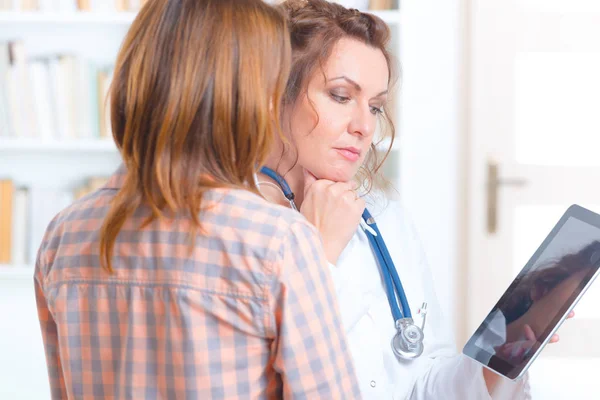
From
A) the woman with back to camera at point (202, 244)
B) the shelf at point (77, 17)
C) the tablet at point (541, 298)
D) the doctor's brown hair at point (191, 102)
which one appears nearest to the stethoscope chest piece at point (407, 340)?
the tablet at point (541, 298)

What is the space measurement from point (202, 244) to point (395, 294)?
67cm

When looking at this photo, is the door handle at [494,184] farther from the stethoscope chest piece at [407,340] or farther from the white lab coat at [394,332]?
the stethoscope chest piece at [407,340]

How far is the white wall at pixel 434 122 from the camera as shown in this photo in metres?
2.57

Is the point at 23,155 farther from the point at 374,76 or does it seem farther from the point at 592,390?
the point at 592,390

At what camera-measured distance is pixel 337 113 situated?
4.38ft

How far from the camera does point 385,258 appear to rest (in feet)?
4.48

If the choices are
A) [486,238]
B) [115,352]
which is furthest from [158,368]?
[486,238]

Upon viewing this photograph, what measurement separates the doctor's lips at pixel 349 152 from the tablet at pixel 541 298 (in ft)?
1.34

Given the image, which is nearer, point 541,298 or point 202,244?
point 202,244

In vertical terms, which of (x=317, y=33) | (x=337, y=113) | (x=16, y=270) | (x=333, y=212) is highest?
(x=317, y=33)

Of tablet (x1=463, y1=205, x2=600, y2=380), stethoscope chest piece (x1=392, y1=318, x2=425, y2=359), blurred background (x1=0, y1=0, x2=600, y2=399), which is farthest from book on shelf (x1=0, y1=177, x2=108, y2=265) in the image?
tablet (x1=463, y1=205, x2=600, y2=380)

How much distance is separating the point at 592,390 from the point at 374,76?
1.91 meters

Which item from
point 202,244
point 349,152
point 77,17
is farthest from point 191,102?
point 77,17

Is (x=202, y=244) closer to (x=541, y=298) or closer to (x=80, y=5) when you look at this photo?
(x=541, y=298)
